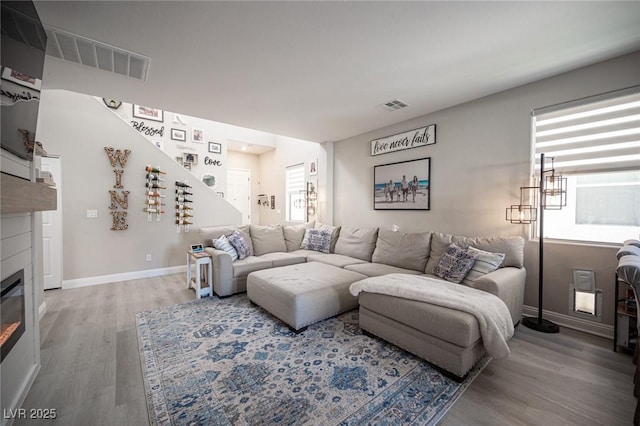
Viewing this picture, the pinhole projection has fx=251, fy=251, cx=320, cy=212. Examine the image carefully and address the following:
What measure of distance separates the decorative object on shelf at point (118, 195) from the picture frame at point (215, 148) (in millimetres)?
1855

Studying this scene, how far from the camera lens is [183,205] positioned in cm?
473

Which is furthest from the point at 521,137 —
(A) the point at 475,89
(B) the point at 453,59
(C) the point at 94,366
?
(C) the point at 94,366

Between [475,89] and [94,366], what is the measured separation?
445 centimetres

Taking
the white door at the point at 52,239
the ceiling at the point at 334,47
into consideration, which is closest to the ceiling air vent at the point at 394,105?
the ceiling at the point at 334,47

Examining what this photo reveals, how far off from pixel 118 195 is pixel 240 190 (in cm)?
350

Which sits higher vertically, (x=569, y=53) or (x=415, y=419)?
(x=569, y=53)

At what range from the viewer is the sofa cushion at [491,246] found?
257 cm

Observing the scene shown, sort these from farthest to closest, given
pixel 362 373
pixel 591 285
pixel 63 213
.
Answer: pixel 63 213, pixel 591 285, pixel 362 373

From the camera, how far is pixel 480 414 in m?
1.46

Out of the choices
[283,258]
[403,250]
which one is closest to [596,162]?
[403,250]

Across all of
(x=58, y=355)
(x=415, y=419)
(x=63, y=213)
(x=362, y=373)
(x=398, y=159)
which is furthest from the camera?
(x=398, y=159)

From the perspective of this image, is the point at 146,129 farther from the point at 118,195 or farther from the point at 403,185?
the point at 403,185

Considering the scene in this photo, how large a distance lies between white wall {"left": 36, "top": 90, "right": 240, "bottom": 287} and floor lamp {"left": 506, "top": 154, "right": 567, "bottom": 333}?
521 centimetres

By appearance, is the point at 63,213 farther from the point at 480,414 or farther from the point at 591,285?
the point at 591,285
